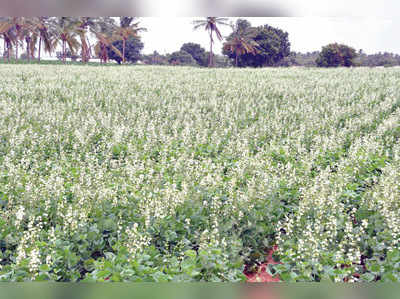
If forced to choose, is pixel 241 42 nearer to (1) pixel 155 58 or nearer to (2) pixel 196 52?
(2) pixel 196 52

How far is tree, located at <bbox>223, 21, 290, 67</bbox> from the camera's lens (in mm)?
62062

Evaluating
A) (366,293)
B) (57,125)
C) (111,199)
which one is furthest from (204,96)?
(366,293)

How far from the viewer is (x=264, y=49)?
62594mm

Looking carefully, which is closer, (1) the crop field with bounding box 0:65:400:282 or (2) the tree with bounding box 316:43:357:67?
(1) the crop field with bounding box 0:65:400:282

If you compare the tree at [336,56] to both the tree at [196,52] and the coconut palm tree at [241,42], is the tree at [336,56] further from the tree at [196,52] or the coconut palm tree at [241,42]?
the tree at [196,52]

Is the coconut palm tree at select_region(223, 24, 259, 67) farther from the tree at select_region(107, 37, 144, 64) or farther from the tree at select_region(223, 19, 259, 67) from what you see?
the tree at select_region(107, 37, 144, 64)

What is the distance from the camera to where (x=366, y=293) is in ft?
2.80

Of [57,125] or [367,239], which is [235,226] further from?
[57,125]

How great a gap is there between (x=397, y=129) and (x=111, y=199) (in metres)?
9.35

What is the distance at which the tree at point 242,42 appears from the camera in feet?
190

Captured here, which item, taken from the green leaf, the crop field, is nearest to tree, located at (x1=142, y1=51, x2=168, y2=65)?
the crop field

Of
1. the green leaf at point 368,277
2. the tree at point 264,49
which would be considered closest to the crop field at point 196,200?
the green leaf at point 368,277

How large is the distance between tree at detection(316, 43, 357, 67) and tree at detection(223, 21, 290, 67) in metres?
6.81

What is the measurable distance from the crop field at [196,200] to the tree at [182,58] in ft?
236
